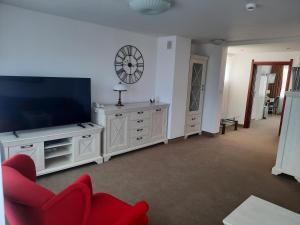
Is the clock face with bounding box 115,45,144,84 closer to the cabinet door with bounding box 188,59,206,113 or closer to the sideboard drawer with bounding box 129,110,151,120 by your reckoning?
the sideboard drawer with bounding box 129,110,151,120

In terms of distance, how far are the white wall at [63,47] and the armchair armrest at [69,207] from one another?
2.40m

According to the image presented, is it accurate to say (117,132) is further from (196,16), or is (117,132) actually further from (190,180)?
(196,16)

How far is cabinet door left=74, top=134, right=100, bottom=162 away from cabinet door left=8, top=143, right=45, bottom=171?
0.46 meters

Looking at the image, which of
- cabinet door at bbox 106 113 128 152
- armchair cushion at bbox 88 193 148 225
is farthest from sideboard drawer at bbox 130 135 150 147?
armchair cushion at bbox 88 193 148 225

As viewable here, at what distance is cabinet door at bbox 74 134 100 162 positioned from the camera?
3209mm

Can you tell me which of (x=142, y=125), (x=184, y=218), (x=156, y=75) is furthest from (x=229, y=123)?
(x=184, y=218)

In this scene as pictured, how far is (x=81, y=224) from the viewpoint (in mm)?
1342

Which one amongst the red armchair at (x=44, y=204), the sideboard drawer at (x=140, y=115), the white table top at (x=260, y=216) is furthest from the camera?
the sideboard drawer at (x=140, y=115)

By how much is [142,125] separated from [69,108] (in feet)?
4.64

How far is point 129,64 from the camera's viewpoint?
4.22 metres

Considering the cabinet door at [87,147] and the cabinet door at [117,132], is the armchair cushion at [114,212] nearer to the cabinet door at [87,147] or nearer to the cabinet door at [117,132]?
the cabinet door at [87,147]

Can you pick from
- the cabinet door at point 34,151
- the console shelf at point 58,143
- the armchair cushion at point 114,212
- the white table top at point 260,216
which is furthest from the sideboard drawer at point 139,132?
the white table top at point 260,216

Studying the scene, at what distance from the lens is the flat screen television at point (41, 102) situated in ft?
8.91

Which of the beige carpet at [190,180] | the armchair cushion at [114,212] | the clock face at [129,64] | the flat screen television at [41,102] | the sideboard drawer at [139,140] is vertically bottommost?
the beige carpet at [190,180]
